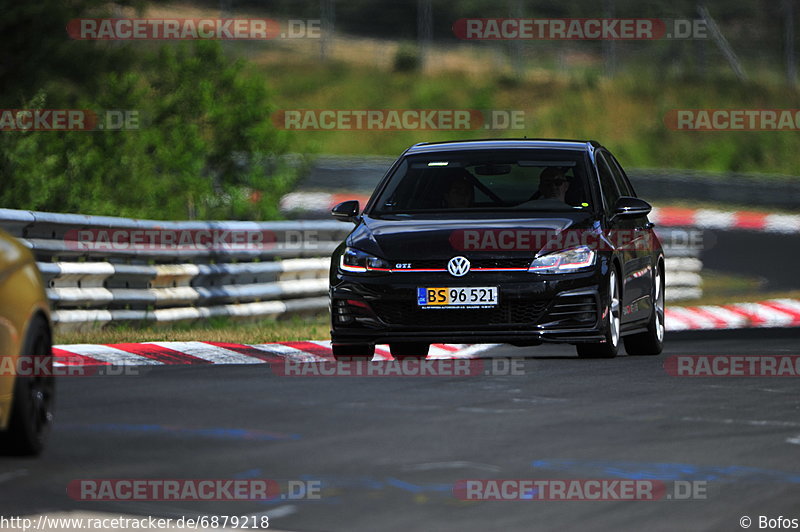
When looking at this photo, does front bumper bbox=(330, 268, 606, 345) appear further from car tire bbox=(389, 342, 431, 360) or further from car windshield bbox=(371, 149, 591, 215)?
car tire bbox=(389, 342, 431, 360)

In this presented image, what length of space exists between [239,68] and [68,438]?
A: 17.8 meters

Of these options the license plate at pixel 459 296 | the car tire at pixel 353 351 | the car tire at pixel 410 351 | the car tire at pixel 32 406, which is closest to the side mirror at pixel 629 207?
the license plate at pixel 459 296

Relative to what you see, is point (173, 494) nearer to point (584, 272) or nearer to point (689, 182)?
point (584, 272)

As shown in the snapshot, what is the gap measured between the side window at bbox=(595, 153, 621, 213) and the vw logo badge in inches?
64.1

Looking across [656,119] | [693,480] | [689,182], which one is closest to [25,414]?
[693,480]

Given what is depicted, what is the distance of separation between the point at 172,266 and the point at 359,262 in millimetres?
4723

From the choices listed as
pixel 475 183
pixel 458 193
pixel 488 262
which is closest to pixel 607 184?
pixel 475 183

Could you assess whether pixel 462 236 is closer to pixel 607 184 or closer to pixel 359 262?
pixel 359 262

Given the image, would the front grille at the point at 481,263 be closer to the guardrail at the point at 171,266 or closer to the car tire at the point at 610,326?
the car tire at the point at 610,326

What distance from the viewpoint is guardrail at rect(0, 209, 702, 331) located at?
14836 millimetres

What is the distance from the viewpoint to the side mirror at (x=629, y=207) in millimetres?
13281

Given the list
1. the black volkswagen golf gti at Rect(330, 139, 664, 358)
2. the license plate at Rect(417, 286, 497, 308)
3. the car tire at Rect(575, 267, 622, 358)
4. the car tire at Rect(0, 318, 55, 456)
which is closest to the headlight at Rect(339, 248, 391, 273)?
the black volkswagen golf gti at Rect(330, 139, 664, 358)

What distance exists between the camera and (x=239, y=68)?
25.8 meters

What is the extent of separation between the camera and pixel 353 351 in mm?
12969
